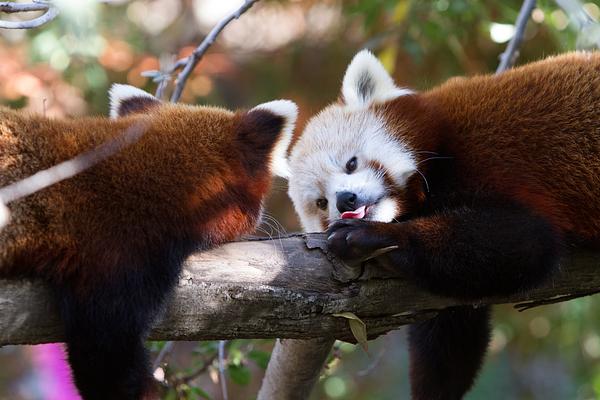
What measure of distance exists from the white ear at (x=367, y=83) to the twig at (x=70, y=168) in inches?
47.5

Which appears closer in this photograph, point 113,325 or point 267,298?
point 113,325

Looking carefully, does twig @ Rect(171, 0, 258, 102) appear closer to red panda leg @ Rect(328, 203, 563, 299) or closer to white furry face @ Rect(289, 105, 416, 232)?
white furry face @ Rect(289, 105, 416, 232)

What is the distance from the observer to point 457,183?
2.96 meters

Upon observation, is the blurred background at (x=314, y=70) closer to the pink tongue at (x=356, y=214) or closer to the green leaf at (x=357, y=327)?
the pink tongue at (x=356, y=214)

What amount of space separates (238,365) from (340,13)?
4.24 metres

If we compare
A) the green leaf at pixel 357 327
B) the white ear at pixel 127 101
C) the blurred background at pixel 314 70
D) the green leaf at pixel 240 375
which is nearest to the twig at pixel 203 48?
the white ear at pixel 127 101

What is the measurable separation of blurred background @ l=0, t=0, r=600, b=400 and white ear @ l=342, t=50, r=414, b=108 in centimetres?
117

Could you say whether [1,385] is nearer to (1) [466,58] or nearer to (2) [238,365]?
(2) [238,365]

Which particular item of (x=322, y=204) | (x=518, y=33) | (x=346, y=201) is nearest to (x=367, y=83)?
(x=322, y=204)

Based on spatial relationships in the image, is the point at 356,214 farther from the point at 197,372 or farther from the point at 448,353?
the point at 197,372

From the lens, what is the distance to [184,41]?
7.35 meters

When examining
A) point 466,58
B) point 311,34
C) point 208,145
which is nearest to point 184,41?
point 311,34

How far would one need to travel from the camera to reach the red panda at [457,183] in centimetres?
271

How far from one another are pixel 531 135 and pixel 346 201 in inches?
29.1
